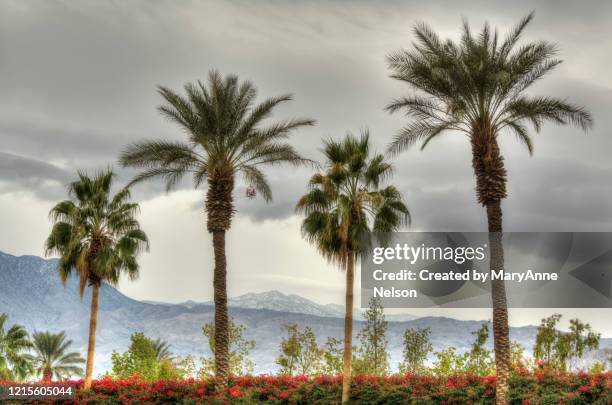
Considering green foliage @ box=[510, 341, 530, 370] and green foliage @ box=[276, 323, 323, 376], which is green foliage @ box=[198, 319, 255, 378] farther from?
green foliage @ box=[510, 341, 530, 370]

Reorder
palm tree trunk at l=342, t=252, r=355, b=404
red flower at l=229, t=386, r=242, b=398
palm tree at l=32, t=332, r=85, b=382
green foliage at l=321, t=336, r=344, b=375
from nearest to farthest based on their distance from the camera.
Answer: palm tree trunk at l=342, t=252, r=355, b=404
red flower at l=229, t=386, r=242, b=398
green foliage at l=321, t=336, r=344, b=375
palm tree at l=32, t=332, r=85, b=382

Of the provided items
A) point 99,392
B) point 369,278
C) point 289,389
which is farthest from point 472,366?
point 99,392

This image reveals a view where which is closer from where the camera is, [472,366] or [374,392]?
[374,392]

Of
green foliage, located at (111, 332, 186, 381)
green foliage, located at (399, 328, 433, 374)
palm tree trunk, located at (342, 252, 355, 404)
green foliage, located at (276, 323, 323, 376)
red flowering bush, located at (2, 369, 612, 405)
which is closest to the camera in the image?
red flowering bush, located at (2, 369, 612, 405)

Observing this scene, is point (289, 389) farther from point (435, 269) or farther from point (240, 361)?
point (240, 361)

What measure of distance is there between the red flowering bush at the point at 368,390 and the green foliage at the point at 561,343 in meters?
4.27

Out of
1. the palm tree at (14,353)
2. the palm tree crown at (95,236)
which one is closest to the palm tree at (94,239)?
the palm tree crown at (95,236)

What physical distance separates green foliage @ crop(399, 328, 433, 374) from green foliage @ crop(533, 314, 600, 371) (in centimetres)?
613

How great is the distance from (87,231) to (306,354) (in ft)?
41.4

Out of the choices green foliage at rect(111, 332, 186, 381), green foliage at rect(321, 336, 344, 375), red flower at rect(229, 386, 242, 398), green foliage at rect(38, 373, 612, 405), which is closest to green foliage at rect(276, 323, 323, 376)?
green foliage at rect(321, 336, 344, 375)

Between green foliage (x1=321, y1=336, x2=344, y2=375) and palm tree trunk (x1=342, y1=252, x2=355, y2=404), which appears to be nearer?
palm tree trunk (x1=342, y1=252, x2=355, y2=404)

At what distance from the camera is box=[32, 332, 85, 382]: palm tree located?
68.5 m

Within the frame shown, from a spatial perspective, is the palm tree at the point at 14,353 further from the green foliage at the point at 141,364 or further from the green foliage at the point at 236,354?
the green foliage at the point at 236,354

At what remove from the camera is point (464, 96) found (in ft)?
84.3
